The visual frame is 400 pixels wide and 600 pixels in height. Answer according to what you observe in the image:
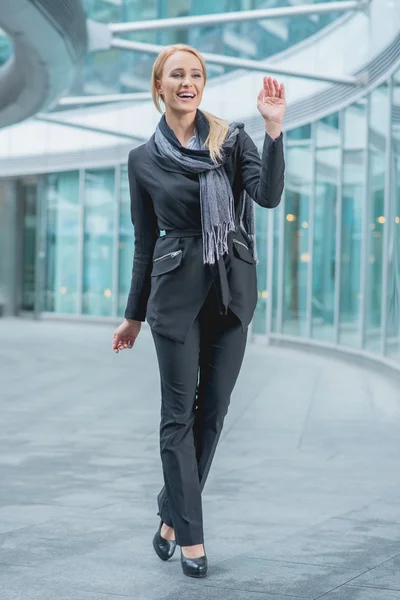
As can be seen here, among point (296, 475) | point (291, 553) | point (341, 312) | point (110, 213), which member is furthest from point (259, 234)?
point (291, 553)

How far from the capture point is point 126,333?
3.69 m

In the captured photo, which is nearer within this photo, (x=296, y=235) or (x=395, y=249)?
(x=395, y=249)

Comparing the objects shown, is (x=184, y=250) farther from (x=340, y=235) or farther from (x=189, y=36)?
(x=189, y=36)

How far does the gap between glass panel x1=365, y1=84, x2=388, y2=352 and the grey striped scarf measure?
8.85 m

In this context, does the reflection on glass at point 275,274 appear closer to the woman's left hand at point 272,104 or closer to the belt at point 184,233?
the belt at point 184,233

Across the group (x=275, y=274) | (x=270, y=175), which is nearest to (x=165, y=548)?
(x=270, y=175)

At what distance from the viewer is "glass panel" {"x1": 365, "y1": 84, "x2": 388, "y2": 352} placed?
1224cm

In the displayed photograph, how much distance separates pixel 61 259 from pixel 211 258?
71.5 feet

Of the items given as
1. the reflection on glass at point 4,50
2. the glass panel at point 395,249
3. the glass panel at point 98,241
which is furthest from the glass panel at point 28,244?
the glass panel at point 395,249

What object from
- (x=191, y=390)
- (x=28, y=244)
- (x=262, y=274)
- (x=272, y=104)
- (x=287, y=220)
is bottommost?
(x=262, y=274)

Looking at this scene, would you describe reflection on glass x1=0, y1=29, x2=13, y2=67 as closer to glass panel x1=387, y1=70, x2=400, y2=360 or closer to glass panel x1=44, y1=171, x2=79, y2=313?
glass panel x1=44, y1=171, x2=79, y2=313

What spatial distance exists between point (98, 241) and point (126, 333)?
812 inches

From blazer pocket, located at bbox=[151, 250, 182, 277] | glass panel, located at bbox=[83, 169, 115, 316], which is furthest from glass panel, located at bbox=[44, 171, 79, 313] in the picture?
blazer pocket, located at bbox=[151, 250, 182, 277]

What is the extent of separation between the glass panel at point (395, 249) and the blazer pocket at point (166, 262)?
778cm
